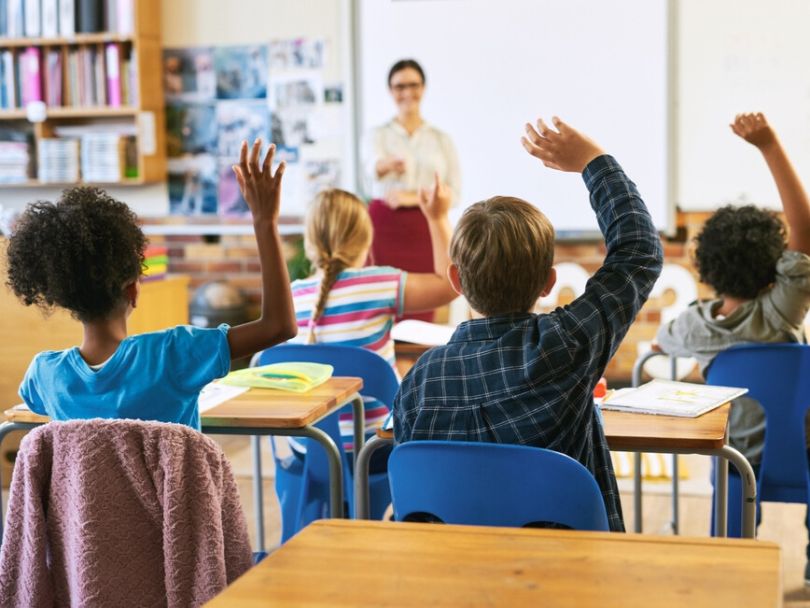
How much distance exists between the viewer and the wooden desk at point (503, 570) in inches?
37.1

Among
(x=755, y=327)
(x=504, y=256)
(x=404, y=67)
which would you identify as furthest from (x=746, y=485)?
(x=404, y=67)

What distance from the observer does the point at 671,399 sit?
203cm

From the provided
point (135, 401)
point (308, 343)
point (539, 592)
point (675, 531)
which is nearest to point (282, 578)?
point (539, 592)

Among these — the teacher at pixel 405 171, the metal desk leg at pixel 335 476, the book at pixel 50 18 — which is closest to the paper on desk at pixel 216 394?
the metal desk leg at pixel 335 476

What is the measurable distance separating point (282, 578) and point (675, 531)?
2350 mm

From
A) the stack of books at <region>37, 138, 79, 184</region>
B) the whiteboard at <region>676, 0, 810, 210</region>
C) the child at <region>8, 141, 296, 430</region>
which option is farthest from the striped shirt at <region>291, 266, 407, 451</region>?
the stack of books at <region>37, 138, 79, 184</region>

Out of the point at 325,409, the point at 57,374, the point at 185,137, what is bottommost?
the point at 325,409

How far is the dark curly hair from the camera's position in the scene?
2.51m

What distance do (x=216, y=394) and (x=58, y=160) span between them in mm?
3657

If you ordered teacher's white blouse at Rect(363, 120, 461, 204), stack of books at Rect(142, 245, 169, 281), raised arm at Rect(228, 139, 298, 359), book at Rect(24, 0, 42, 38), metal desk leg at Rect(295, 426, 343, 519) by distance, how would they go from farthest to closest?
book at Rect(24, 0, 42, 38) < teacher's white blouse at Rect(363, 120, 461, 204) < stack of books at Rect(142, 245, 169, 281) < metal desk leg at Rect(295, 426, 343, 519) < raised arm at Rect(228, 139, 298, 359)

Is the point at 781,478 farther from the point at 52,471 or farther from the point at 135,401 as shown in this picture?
the point at 52,471

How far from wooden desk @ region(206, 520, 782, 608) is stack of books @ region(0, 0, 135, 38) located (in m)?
4.60

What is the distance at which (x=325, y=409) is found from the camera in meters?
2.08

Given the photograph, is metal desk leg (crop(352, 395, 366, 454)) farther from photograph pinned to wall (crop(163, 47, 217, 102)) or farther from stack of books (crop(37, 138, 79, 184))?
stack of books (crop(37, 138, 79, 184))
